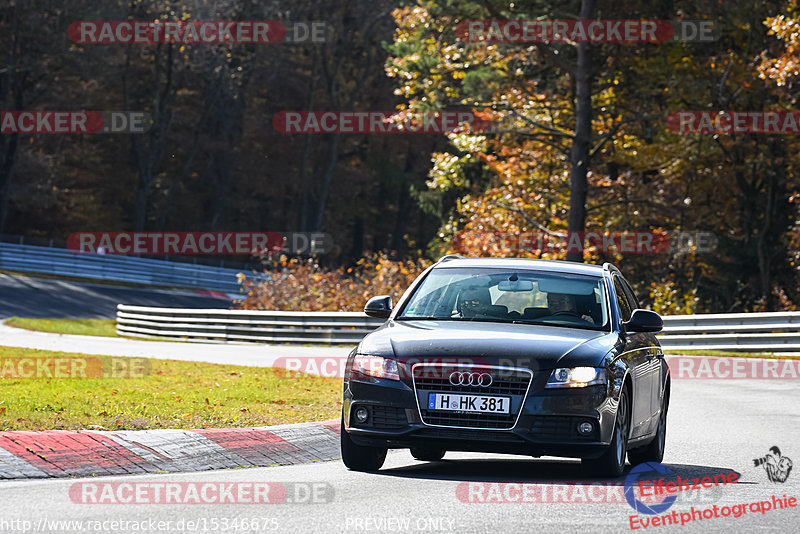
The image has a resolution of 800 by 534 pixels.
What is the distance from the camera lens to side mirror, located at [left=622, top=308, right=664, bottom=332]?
35.3 feet

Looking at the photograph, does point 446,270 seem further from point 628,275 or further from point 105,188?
point 105,188

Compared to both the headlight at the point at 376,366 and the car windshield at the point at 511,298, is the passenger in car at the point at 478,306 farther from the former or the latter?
the headlight at the point at 376,366

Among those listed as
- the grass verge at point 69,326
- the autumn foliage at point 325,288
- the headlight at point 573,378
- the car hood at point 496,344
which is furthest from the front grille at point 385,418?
the grass verge at point 69,326

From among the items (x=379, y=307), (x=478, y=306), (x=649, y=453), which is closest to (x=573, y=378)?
(x=478, y=306)

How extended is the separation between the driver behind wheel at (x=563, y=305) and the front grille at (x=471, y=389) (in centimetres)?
139

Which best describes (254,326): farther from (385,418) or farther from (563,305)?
(385,418)

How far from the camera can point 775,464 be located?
11.3 meters

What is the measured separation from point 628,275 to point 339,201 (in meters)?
49.4

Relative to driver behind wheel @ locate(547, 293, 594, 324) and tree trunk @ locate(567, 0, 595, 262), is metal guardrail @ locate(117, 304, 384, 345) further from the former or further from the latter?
driver behind wheel @ locate(547, 293, 594, 324)

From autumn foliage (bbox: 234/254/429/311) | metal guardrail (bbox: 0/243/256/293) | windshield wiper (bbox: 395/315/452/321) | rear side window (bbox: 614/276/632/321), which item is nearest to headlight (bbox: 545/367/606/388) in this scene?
windshield wiper (bbox: 395/315/452/321)

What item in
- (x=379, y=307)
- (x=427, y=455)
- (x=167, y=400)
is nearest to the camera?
(x=379, y=307)

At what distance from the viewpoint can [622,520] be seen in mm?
8094

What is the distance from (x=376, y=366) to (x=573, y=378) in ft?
4.62

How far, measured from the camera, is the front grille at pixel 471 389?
9508 mm
